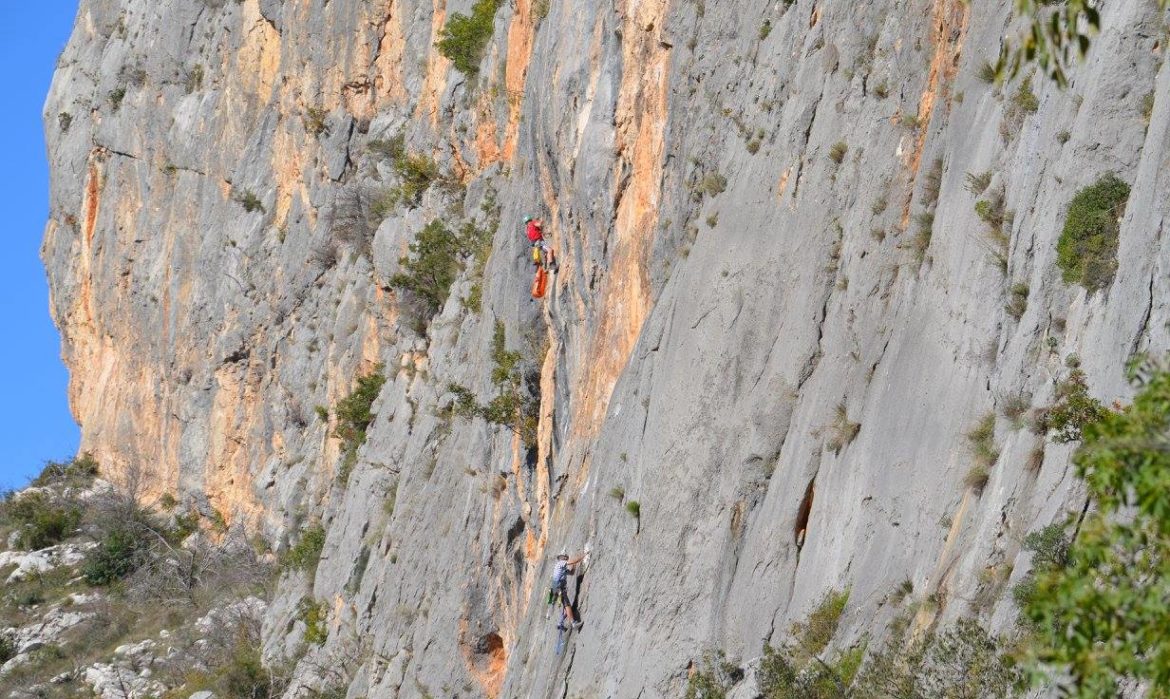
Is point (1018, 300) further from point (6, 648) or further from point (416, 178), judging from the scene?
point (6, 648)

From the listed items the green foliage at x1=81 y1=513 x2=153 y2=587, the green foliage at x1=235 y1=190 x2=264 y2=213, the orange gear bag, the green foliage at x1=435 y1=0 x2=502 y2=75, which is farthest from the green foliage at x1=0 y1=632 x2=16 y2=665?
the orange gear bag

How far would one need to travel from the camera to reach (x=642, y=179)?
23.2 metres

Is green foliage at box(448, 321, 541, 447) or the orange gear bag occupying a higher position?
the orange gear bag

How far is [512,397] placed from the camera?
2788cm

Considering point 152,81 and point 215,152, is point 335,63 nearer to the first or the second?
point 215,152

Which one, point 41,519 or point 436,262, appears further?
point 41,519

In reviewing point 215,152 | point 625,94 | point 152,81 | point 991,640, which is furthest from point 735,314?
point 152,81

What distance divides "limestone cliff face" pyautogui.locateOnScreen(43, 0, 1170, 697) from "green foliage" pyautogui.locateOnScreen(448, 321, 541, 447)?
38cm

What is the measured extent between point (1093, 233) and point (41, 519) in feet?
141

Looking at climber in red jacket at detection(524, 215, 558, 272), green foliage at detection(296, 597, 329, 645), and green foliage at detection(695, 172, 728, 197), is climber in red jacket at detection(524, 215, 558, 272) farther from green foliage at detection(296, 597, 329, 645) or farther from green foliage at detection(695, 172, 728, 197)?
green foliage at detection(296, 597, 329, 645)

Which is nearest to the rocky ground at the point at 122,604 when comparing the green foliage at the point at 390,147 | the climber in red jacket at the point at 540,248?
the green foliage at the point at 390,147

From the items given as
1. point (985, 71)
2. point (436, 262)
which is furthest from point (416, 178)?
point (985, 71)

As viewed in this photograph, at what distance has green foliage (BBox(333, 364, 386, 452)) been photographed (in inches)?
1410

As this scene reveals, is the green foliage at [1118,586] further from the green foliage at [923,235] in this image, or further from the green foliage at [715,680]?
the green foliage at [715,680]
